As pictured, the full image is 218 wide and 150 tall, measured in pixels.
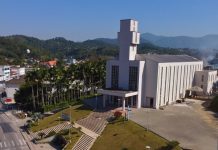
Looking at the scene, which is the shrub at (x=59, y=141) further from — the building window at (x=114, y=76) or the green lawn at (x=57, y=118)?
the building window at (x=114, y=76)

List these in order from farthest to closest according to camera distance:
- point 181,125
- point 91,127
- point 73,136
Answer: point 91,127 < point 181,125 < point 73,136

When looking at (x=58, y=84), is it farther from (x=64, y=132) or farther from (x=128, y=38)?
(x=64, y=132)

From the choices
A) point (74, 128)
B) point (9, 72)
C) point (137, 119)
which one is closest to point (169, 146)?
point (137, 119)

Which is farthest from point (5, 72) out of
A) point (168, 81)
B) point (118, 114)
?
point (118, 114)

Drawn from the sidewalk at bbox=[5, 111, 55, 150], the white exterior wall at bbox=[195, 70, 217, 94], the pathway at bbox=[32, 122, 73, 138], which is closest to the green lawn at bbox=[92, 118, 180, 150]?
the pathway at bbox=[32, 122, 73, 138]

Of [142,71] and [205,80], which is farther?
[205,80]

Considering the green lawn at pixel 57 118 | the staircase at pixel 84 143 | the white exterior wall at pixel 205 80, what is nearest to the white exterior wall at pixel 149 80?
the green lawn at pixel 57 118

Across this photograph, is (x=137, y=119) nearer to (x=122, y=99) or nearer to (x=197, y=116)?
(x=122, y=99)
